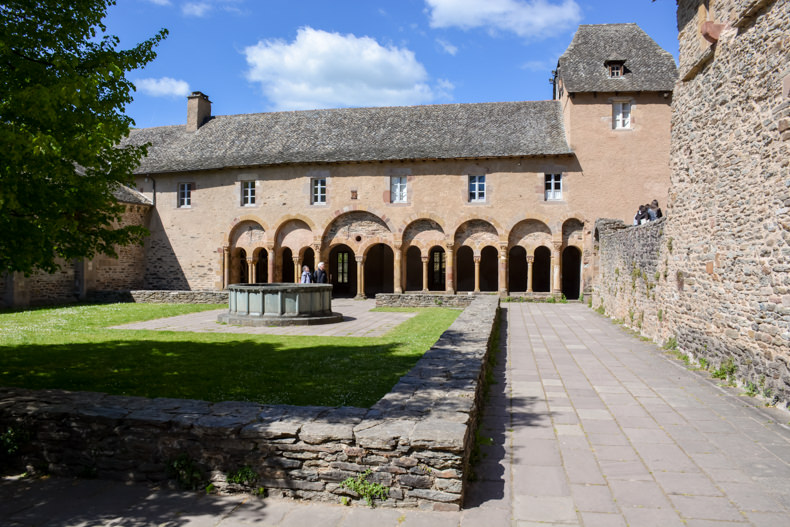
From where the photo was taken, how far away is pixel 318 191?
25.9 meters

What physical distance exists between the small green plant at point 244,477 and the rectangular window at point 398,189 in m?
21.3

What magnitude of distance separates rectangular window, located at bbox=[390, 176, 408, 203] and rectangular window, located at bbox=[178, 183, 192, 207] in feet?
34.1

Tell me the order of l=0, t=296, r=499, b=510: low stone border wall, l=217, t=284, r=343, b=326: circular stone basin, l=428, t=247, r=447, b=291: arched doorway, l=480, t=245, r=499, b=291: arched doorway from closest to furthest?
l=0, t=296, r=499, b=510: low stone border wall, l=217, t=284, r=343, b=326: circular stone basin, l=480, t=245, r=499, b=291: arched doorway, l=428, t=247, r=447, b=291: arched doorway

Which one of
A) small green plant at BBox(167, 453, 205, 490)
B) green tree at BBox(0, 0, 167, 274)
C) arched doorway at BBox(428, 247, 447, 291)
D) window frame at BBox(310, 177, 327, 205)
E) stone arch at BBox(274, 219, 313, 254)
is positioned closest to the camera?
small green plant at BBox(167, 453, 205, 490)

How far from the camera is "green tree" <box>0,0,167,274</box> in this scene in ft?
18.4

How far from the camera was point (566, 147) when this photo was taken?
23.4m

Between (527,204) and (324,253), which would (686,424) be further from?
(324,253)

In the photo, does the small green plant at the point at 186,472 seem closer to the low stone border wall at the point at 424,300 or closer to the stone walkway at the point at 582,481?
the stone walkway at the point at 582,481

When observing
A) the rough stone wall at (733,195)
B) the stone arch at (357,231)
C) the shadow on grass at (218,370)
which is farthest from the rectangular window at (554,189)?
the shadow on grass at (218,370)

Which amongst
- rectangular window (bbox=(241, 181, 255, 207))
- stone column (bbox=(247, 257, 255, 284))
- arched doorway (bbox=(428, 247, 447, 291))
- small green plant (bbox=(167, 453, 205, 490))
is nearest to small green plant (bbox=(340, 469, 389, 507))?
small green plant (bbox=(167, 453, 205, 490))

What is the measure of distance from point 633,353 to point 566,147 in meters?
15.1

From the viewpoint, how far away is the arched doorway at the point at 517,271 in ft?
93.0

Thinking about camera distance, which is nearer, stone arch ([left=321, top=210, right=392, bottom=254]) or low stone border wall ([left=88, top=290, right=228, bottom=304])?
low stone border wall ([left=88, top=290, right=228, bottom=304])

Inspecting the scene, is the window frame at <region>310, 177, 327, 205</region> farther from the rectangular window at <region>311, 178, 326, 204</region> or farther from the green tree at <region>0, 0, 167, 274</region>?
the green tree at <region>0, 0, 167, 274</region>
